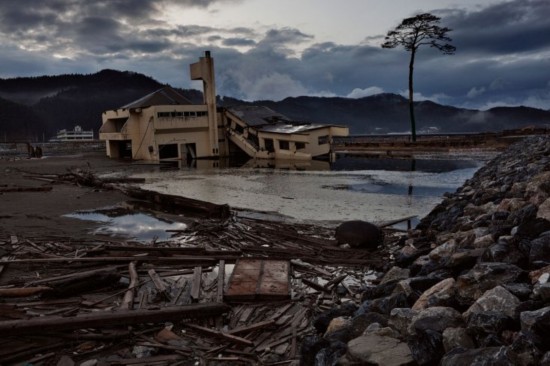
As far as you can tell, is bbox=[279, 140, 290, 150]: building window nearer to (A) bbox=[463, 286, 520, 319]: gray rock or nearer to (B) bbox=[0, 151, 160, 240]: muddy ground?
(B) bbox=[0, 151, 160, 240]: muddy ground

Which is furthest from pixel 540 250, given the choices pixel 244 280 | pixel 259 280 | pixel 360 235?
pixel 360 235

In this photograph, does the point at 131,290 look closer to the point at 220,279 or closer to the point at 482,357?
the point at 220,279

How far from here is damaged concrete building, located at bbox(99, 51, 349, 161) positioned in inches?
1895

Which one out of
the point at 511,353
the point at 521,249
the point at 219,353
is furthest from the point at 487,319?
the point at 219,353

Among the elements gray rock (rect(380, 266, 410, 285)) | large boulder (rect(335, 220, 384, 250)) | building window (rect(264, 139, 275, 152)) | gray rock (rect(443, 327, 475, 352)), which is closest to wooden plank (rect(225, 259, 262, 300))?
gray rock (rect(380, 266, 410, 285))

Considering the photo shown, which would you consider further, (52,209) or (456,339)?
(52,209)

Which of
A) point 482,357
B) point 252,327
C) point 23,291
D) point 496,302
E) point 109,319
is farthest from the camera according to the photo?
point 23,291

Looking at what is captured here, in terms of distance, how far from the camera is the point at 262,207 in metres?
17.2

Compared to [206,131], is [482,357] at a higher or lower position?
lower

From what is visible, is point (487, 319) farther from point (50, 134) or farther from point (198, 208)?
point (50, 134)

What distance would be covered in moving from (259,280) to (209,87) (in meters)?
46.6

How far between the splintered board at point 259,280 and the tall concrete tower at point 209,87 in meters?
44.8

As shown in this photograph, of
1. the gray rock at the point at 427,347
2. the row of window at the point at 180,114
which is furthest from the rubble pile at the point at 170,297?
the row of window at the point at 180,114

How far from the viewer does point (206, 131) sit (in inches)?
2074
